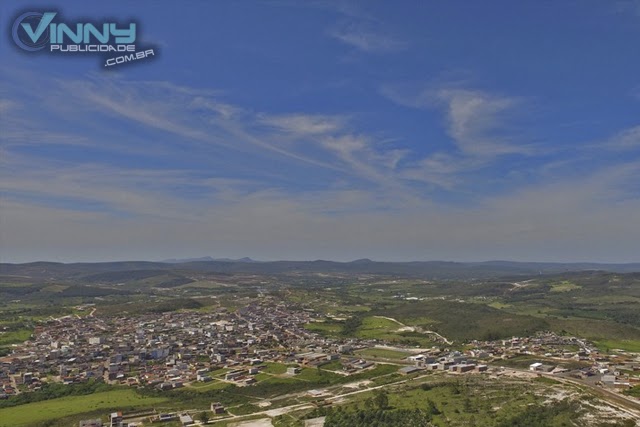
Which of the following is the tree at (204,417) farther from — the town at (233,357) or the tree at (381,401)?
the tree at (381,401)

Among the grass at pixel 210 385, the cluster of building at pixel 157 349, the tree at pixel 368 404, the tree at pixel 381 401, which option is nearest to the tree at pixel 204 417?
the grass at pixel 210 385

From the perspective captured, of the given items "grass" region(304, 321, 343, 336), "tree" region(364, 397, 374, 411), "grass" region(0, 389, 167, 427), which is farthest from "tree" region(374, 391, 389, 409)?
"grass" region(304, 321, 343, 336)

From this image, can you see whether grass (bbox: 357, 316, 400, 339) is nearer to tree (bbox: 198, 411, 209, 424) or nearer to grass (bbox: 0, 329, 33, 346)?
tree (bbox: 198, 411, 209, 424)

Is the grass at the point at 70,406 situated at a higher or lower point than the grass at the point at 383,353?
lower

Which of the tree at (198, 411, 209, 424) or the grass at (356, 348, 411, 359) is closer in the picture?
the tree at (198, 411, 209, 424)

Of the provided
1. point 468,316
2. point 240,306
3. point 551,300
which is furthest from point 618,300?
point 240,306

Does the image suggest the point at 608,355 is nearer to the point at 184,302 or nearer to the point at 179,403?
the point at 179,403

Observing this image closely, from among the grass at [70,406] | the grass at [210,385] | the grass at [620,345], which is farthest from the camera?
the grass at [620,345]
